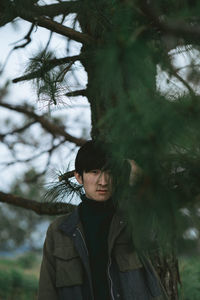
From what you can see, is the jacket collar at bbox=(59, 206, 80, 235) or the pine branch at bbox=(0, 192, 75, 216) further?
the pine branch at bbox=(0, 192, 75, 216)

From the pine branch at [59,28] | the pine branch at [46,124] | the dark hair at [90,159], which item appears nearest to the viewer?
the pine branch at [59,28]

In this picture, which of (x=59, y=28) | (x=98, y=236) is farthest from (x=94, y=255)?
(x=59, y=28)

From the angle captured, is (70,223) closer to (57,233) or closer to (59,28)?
(57,233)

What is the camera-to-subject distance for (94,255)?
140cm

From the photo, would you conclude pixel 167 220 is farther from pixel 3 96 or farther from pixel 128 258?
pixel 3 96

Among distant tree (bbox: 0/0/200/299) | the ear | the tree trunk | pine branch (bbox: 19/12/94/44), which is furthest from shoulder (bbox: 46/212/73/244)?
pine branch (bbox: 19/12/94/44)

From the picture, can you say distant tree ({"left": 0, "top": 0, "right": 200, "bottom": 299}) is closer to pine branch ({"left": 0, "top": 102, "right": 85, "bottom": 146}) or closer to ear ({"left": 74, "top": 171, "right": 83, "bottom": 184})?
ear ({"left": 74, "top": 171, "right": 83, "bottom": 184})

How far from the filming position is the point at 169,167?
0.91 metres

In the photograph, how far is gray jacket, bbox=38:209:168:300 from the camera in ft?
4.41

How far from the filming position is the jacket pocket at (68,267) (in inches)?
53.5

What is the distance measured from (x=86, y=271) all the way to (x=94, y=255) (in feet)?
0.26

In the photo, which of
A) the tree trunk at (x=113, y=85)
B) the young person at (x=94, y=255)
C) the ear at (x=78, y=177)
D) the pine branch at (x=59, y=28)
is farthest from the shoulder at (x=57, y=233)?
the pine branch at (x=59, y=28)

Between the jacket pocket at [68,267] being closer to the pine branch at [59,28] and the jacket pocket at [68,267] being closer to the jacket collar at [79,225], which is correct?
the jacket collar at [79,225]

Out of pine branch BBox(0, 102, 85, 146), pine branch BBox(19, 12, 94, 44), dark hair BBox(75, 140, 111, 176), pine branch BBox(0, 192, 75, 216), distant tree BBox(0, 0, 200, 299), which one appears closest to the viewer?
distant tree BBox(0, 0, 200, 299)
